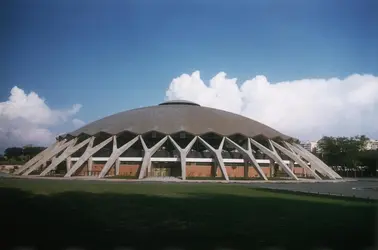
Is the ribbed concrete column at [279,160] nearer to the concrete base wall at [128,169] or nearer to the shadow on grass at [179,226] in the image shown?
the concrete base wall at [128,169]

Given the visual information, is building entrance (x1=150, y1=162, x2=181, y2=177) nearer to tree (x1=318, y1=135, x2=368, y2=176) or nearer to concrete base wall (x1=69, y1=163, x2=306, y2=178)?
concrete base wall (x1=69, y1=163, x2=306, y2=178)

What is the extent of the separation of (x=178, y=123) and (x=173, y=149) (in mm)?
4004

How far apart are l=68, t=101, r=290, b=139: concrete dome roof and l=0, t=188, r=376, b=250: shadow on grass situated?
33.6 m

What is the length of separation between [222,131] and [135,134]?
1137cm

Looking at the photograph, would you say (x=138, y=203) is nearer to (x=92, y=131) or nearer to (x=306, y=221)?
(x=306, y=221)

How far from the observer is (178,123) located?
48938 millimetres

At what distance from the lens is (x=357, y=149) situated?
73.9 meters

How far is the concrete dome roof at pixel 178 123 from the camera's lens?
4781 cm

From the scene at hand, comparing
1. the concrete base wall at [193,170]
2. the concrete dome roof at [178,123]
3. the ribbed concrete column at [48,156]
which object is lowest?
the concrete base wall at [193,170]

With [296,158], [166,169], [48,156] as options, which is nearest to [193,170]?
[166,169]

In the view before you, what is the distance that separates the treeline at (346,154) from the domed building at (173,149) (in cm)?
2234

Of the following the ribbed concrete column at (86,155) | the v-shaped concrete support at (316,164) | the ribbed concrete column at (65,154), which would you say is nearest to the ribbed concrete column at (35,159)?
the ribbed concrete column at (65,154)

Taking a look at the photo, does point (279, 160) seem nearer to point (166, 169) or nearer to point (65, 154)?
point (166, 169)

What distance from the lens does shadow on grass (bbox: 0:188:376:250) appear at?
8.07 m
